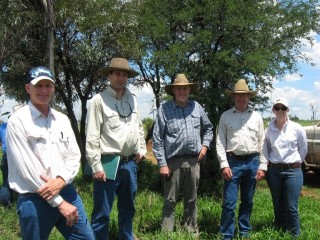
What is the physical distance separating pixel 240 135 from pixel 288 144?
1.97ft

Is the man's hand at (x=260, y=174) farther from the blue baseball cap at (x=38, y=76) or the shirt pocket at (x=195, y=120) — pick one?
the blue baseball cap at (x=38, y=76)

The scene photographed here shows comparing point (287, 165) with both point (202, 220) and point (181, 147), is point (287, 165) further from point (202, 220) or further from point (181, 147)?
point (202, 220)

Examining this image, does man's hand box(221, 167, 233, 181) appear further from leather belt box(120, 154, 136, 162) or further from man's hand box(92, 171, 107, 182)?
man's hand box(92, 171, 107, 182)

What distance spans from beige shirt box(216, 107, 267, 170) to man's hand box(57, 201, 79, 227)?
255 cm

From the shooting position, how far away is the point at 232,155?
515 centimetres

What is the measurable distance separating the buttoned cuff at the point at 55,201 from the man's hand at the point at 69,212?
0.02m

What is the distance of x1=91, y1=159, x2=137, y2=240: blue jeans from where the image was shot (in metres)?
4.32

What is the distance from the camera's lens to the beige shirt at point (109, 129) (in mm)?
4273

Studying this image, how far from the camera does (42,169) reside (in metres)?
2.84

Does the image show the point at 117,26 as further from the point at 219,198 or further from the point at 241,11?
the point at 219,198

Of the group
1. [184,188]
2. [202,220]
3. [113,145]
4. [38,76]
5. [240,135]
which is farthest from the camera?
[202,220]

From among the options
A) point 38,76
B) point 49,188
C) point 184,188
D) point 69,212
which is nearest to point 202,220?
point 184,188

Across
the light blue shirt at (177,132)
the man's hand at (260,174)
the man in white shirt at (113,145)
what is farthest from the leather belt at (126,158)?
the man's hand at (260,174)

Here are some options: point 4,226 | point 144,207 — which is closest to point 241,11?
point 144,207
